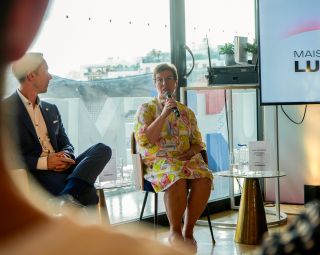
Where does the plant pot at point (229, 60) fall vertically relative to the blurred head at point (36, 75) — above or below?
above

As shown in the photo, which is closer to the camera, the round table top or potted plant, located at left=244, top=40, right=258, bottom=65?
the round table top

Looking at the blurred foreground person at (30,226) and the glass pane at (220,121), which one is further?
the glass pane at (220,121)

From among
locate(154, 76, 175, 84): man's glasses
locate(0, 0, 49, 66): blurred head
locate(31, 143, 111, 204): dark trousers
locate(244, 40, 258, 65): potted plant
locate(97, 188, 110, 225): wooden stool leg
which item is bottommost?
locate(97, 188, 110, 225): wooden stool leg

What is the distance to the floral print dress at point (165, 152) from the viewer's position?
14.8 feet

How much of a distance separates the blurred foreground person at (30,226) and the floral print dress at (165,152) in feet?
13.7

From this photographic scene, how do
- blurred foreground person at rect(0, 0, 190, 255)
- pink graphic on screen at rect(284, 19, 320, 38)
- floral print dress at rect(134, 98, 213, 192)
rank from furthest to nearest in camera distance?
pink graphic on screen at rect(284, 19, 320, 38) → floral print dress at rect(134, 98, 213, 192) → blurred foreground person at rect(0, 0, 190, 255)

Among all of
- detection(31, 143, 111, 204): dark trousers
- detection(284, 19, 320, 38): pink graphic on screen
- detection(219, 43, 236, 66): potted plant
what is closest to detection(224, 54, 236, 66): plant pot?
detection(219, 43, 236, 66): potted plant

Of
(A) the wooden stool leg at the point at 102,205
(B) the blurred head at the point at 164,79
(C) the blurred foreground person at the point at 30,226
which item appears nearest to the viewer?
(C) the blurred foreground person at the point at 30,226

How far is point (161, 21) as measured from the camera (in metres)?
5.37

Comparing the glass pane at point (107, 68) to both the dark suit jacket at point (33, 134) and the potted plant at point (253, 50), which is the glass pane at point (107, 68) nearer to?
the dark suit jacket at point (33, 134)

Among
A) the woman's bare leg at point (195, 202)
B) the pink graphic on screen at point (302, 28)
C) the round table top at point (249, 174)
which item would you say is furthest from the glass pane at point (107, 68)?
the pink graphic on screen at point (302, 28)

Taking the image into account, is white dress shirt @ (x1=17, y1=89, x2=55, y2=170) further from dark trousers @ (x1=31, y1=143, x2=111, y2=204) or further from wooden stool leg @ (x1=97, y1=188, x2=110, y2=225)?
wooden stool leg @ (x1=97, y1=188, x2=110, y2=225)

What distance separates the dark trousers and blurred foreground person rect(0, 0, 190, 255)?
354 cm

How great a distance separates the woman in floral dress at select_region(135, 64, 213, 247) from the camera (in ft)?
14.7
